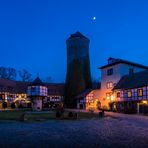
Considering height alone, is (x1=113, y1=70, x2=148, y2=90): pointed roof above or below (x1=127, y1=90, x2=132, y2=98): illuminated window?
above

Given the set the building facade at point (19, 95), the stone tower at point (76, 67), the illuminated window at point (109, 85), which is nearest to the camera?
the illuminated window at point (109, 85)

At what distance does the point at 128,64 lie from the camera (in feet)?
215

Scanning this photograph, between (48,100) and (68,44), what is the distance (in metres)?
16.8

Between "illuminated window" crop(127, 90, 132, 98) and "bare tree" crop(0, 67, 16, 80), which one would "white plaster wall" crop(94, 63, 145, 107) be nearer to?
"illuminated window" crop(127, 90, 132, 98)

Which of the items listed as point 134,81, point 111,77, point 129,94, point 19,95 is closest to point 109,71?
point 111,77

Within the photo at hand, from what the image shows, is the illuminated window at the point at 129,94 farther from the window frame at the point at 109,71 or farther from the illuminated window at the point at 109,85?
the window frame at the point at 109,71

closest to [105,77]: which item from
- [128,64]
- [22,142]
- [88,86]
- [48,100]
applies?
[128,64]

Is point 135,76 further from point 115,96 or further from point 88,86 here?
point 88,86

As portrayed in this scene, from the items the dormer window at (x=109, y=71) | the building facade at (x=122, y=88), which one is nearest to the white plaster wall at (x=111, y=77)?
the building facade at (x=122, y=88)

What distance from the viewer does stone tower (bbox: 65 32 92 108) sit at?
81.4m

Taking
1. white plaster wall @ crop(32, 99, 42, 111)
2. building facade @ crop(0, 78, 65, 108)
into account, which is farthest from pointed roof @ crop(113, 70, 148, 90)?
building facade @ crop(0, 78, 65, 108)

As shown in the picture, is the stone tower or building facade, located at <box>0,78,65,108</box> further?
the stone tower

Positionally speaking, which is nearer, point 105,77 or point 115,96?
point 115,96

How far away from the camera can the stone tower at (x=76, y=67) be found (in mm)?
81438
